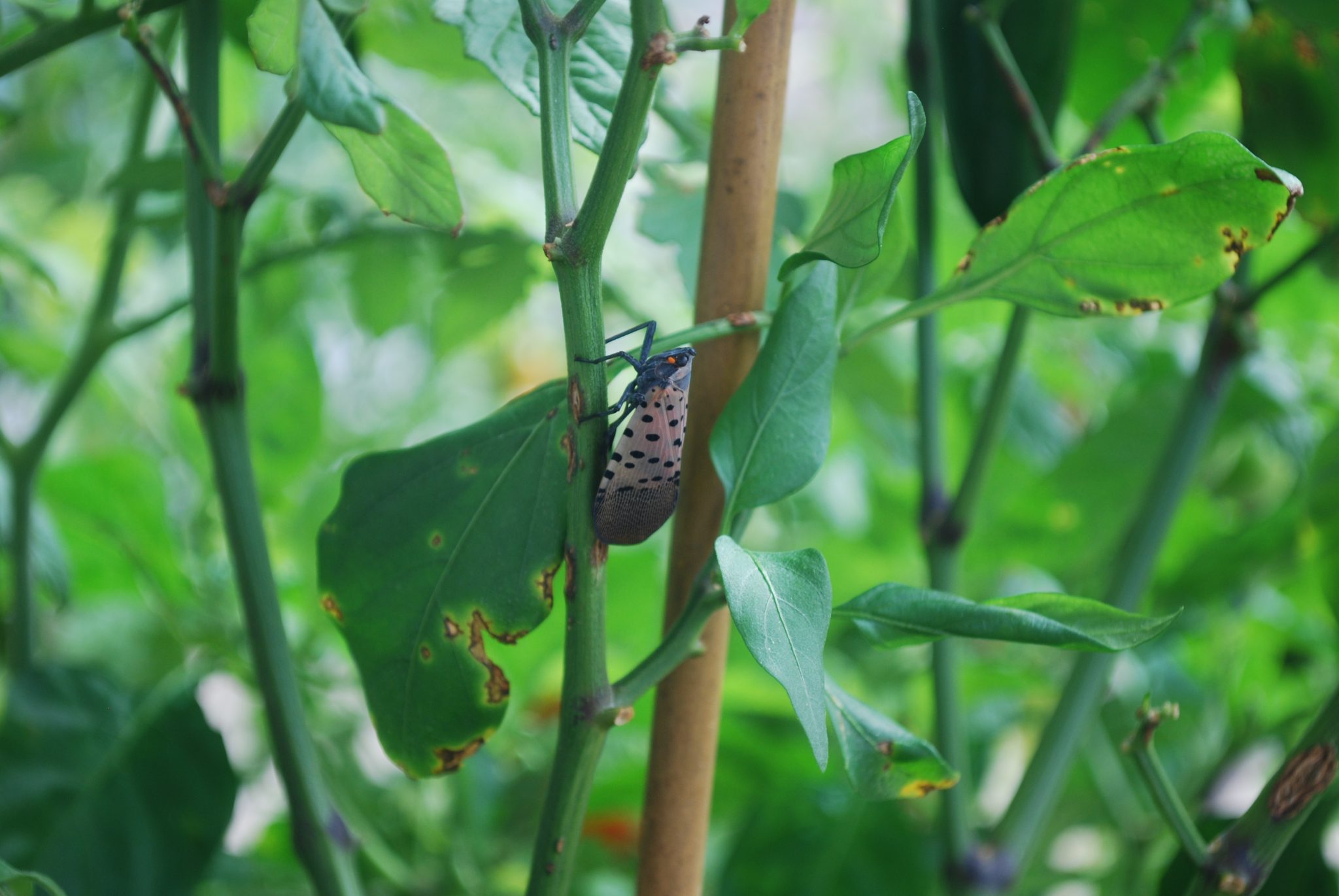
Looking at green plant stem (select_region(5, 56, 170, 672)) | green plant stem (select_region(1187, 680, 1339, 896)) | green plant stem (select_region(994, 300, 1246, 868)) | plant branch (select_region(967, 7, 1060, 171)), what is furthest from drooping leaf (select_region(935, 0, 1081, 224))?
green plant stem (select_region(5, 56, 170, 672))

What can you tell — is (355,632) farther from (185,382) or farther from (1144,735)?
(1144,735)

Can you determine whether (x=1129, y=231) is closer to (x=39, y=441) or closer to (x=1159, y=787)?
(x=1159, y=787)

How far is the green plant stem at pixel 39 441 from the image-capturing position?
1.57ft

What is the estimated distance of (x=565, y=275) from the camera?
0.23 m

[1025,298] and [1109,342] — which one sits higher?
[1025,298]

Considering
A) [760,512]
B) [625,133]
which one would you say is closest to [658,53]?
[625,133]

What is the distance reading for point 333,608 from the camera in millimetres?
297

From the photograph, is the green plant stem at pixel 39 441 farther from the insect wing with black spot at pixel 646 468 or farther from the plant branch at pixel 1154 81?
the plant branch at pixel 1154 81

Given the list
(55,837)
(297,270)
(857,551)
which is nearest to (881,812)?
(857,551)

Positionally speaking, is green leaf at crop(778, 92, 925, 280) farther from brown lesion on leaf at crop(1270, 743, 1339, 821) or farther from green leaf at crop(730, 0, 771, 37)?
brown lesion on leaf at crop(1270, 743, 1339, 821)

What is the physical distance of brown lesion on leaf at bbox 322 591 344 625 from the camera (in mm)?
Answer: 296

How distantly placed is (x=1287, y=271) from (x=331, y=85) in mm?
351

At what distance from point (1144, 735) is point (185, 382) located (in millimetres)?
317

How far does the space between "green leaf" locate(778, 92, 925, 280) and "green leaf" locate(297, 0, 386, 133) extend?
105 mm
